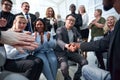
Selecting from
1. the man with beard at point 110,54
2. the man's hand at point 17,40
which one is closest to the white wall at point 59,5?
the man with beard at point 110,54

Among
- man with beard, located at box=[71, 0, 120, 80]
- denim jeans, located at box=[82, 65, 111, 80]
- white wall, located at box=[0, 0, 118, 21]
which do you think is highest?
white wall, located at box=[0, 0, 118, 21]

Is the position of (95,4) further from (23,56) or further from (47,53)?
(23,56)

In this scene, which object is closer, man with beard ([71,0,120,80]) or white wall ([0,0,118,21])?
man with beard ([71,0,120,80])

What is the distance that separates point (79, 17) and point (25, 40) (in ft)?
13.7

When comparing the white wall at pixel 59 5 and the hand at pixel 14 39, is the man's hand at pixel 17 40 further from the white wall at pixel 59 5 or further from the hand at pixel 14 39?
the white wall at pixel 59 5

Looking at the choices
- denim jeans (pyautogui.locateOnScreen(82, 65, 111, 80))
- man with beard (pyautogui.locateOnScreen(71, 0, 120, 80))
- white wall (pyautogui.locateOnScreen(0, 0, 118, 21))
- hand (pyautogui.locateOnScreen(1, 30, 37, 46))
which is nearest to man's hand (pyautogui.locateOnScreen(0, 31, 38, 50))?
hand (pyautogui.locateOnScreen(1, 30, 37, 46))

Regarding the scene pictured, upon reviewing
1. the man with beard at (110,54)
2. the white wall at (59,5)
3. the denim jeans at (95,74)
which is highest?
the white wall at (59,5)

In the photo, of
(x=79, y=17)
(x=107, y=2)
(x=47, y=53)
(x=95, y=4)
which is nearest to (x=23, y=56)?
(x=47, y=53)

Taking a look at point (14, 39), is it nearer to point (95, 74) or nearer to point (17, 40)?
point (17, 40)

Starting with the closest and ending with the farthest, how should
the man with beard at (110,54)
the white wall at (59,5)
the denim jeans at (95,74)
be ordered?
the man with beard at (110,54)
the denim jeans at (95,74)
the white wall at (59,5)

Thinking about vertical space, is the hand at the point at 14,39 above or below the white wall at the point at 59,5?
below

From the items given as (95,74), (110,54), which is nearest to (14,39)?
(110,54)

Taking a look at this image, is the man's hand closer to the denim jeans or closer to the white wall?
the denim jeans

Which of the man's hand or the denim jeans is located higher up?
the man's hand
